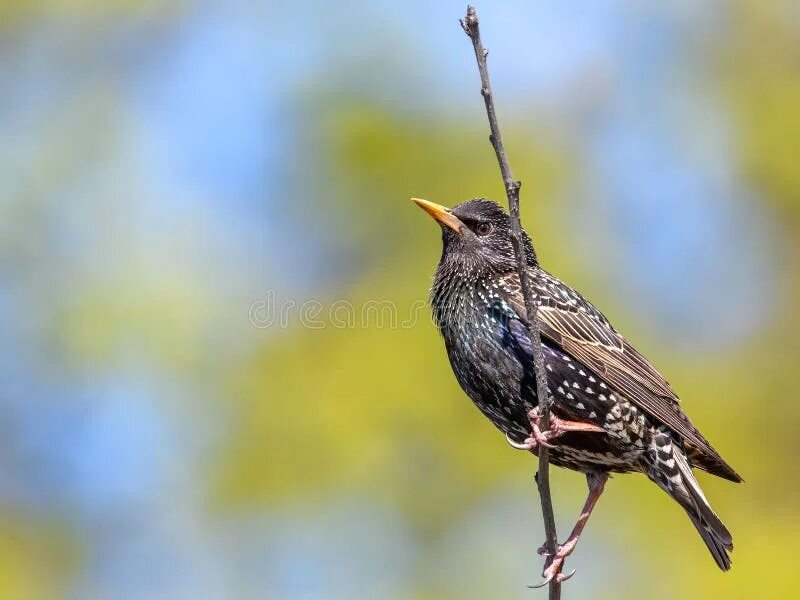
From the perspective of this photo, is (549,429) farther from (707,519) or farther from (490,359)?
(707,519)

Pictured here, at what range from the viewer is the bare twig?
12.4 ft

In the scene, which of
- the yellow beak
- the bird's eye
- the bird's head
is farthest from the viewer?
the bird's eye

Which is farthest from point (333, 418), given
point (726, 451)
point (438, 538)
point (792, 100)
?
point (792, 100)

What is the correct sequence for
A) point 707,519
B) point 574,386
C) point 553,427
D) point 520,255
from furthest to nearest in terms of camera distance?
1. point 707,519
2. point 574,386
3. point 553,427
4. point 520,255

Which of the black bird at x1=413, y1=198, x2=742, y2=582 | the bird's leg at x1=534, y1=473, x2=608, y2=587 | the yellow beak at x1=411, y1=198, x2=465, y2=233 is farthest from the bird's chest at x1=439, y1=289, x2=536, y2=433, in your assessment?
the bird's leg at x1=534, y1=473, x2=608, y2=587

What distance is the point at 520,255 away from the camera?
13.0 ft

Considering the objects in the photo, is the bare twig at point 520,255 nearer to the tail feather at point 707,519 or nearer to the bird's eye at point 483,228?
the tail feather at point 707,519

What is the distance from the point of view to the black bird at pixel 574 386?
17.9 feet

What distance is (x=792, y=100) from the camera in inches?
538

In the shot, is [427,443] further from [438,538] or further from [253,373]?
[253,373]

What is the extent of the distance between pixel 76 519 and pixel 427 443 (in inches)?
149

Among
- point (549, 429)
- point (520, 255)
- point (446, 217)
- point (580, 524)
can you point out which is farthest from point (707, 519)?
point (520, 255)

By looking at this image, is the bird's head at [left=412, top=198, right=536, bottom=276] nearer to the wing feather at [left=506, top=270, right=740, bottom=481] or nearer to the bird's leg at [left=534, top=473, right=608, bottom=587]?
the wing feather at [left=506, top=270, right=740, bottom=481]

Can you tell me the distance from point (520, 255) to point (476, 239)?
2.12 m
